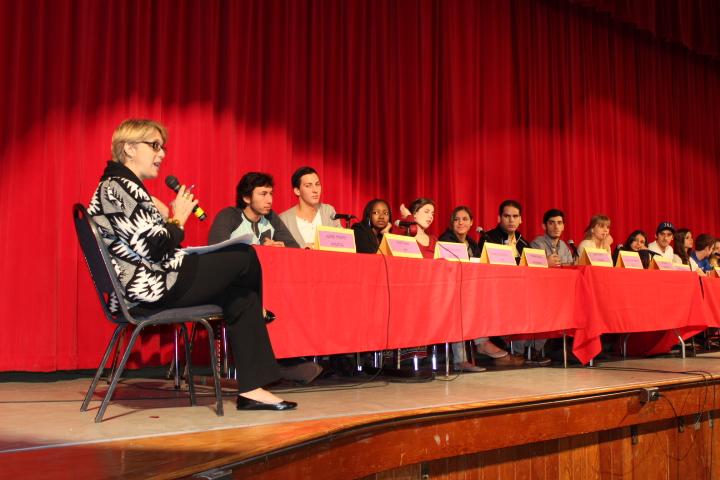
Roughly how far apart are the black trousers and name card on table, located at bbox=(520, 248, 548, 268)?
1.78 m

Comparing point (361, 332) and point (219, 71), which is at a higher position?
point (219, 71)

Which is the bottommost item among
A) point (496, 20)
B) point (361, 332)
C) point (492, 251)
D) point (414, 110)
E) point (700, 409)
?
point (700, 409)

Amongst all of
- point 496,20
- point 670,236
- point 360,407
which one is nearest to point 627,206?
point 670,236

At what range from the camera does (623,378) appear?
3141 mm

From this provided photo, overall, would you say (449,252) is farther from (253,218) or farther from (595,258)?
(595,258)

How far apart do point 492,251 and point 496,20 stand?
126 inches

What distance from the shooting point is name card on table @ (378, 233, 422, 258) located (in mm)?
2951

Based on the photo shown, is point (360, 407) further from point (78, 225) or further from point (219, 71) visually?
point (219, 71)

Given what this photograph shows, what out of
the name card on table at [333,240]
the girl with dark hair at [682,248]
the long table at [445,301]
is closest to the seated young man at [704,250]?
the girl with dark hair at [682,248]

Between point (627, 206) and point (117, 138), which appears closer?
point (117, 138)

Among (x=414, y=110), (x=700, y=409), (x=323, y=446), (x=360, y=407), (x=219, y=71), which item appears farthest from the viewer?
(x=414, y=110)

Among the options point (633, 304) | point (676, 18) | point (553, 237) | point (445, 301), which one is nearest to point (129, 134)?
point (445, 301)

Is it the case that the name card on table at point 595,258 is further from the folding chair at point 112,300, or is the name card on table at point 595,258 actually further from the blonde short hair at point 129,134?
the blonde short hair at point 129,134

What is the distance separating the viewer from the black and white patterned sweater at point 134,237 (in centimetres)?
192
